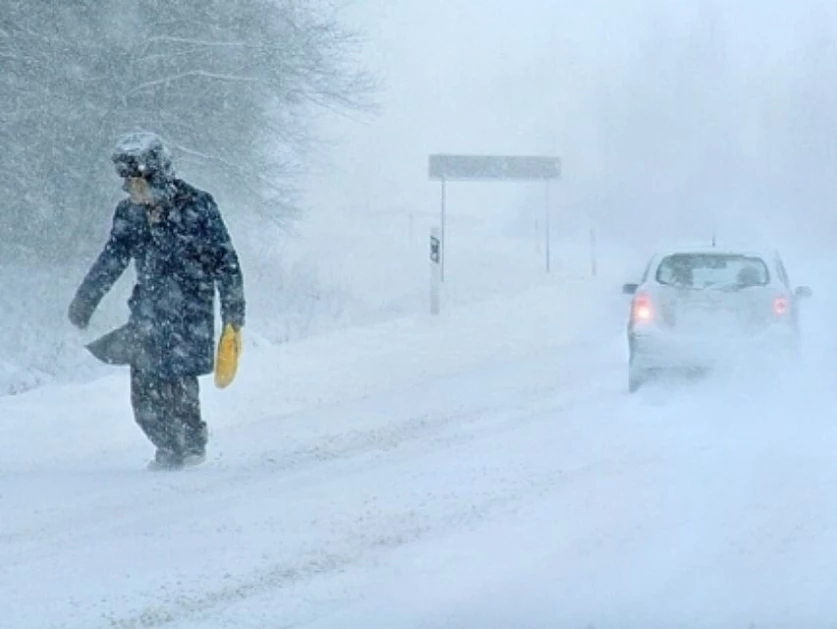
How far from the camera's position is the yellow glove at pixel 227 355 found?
8.84 m

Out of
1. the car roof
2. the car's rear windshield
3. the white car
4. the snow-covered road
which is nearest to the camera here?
the snow-covered road

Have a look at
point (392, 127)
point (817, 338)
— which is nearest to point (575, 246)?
point (392, 127)

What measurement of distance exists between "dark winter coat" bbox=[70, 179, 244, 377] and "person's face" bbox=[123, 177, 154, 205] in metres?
0.10

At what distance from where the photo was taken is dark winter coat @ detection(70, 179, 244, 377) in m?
8.77

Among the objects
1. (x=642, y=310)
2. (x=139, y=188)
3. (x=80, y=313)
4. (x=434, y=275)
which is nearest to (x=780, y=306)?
(x=642, y=310)

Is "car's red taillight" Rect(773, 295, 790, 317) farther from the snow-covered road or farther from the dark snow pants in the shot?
the dark snow pants

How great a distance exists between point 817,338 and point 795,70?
5895 centimetres

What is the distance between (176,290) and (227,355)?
50 cm

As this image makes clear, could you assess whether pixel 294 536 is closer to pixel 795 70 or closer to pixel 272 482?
pixel 272 482

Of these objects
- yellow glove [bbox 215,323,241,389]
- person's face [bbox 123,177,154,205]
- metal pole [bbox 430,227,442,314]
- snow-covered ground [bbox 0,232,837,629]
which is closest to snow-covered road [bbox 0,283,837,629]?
snow-covered ground [bbox 0,232,837,629]

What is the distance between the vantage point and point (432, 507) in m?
7.89

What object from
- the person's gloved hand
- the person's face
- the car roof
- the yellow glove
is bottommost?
the yellow glove

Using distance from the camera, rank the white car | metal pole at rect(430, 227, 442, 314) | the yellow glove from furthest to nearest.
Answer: metal pole at rect(430, 227, 442, 314), the white car, the yellow glove

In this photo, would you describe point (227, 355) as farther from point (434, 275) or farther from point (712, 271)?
point (434, 275)
